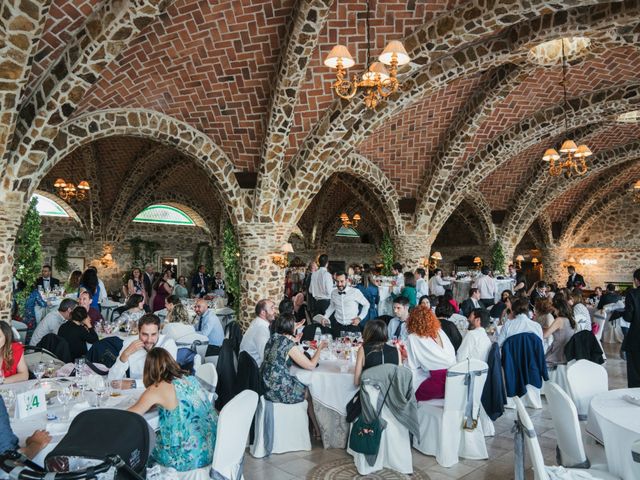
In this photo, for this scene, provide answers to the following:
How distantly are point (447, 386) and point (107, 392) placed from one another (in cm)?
269

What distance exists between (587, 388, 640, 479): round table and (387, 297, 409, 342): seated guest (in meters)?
2.66

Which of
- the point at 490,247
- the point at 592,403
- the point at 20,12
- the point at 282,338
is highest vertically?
the point at 20,12

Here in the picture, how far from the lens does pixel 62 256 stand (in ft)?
51.8

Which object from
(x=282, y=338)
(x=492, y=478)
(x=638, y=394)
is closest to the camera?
(x=638, y=394)

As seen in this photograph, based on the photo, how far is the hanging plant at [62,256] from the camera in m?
15.8

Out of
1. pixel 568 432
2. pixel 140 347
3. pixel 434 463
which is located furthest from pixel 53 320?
pixel 568 432

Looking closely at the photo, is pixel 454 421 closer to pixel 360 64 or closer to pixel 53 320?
pixel 53 320

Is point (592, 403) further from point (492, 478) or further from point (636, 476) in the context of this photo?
point (492, 478)

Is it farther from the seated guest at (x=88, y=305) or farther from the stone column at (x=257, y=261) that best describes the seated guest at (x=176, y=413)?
the stone column at (x=257, y=261)

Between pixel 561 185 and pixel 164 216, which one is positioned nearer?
pixel 561 185

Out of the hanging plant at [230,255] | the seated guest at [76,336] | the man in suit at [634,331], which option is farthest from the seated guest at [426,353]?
the hanging plant at [230,255]

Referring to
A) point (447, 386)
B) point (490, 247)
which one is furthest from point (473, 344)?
point (490, 247)

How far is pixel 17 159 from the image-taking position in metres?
6.84

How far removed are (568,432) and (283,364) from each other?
2351 mm
